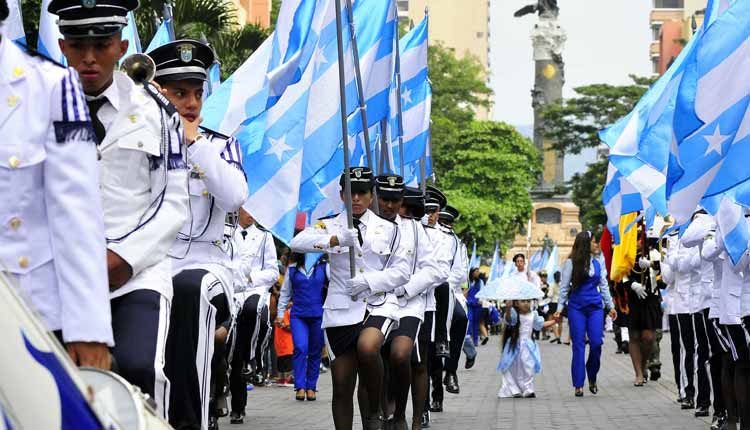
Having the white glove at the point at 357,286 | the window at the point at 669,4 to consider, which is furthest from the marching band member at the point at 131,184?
the window at the point at 669,4

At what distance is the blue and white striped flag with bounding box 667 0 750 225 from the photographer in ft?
39.0

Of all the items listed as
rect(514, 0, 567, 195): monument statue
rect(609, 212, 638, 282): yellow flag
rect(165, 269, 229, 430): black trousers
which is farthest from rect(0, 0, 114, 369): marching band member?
rect(514, 0, 567, 195): monument statue

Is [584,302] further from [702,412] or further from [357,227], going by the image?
[357,227]

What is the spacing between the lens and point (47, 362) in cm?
372

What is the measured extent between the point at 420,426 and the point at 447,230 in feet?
11.6

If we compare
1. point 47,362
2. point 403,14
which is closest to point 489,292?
point 47,362

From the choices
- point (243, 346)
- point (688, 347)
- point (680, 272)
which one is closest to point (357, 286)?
point (243, 346)

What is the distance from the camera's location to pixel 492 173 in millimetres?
85875

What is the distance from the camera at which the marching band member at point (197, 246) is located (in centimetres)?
704

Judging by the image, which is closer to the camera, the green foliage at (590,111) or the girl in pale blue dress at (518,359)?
the girl in pale blue dress at (518,359)

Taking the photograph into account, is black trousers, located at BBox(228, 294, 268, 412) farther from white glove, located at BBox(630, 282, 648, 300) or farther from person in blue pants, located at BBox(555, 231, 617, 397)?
white glove, located at BBox(630, 282, 648, 300)

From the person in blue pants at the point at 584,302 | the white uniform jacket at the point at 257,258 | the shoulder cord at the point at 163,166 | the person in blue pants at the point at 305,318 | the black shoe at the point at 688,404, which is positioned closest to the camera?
the shoulder cord at the point at 163,166

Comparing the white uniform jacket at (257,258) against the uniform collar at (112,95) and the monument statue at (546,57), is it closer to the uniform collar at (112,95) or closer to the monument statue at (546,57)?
the uniform collar at (112,95)

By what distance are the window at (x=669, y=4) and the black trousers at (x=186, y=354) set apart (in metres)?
158
